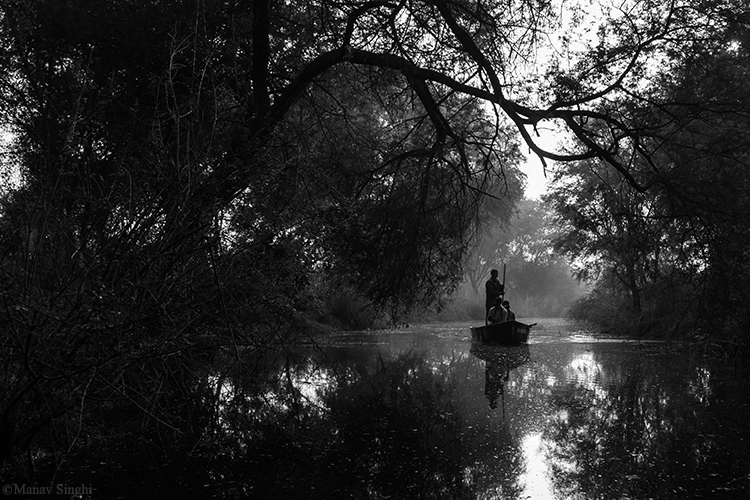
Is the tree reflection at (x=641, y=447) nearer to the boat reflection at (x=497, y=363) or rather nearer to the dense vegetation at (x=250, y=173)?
the boat reflection at (x=497, y=363)

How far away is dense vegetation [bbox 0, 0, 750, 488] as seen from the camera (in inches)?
152

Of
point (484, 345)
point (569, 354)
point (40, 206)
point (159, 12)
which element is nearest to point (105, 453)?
point (40, 206)

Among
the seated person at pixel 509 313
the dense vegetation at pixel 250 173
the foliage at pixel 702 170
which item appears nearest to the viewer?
the dense vegetation at pixel 250 173

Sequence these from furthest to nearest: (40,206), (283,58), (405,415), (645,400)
Answer: (283,58)
(645,400)
(405,415)
(40,206)

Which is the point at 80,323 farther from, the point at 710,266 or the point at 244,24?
the point at 710,266

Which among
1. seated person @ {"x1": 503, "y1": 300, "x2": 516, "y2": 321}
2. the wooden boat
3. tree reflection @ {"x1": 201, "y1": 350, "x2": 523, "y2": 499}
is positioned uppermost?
seated person @ {"x1": 503, "y1": 300, "x2": 516, "y2": 321}

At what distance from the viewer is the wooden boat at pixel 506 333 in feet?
60.4

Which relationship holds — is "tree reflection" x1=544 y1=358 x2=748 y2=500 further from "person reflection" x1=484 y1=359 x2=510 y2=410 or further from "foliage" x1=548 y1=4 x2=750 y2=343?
"foliage" x1=548 y1=4 x2=750 y2=343

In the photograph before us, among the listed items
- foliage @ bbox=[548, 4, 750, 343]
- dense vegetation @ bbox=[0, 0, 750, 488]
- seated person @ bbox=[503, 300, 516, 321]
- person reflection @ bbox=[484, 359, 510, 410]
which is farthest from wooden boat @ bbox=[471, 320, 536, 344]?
foliage @ bbox=[548, 4, 750, 343]

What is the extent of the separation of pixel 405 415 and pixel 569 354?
9226 mm

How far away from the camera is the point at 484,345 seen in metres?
19.2

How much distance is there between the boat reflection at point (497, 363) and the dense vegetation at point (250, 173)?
189 centimetres

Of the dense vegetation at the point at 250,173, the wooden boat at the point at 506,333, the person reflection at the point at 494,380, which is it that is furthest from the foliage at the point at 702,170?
the wooden boat at the point at 506,333

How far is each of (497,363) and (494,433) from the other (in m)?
7.08
